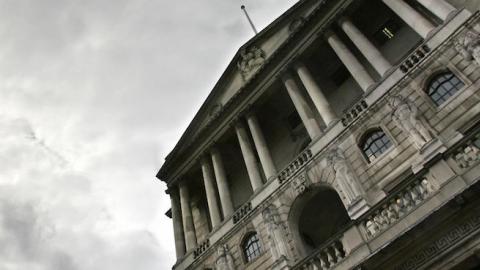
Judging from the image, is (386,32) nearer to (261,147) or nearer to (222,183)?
(261,147)

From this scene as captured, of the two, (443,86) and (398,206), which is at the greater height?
(443,86)

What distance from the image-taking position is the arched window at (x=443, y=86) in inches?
690

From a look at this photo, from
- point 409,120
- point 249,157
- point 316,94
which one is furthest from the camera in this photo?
point 249,157

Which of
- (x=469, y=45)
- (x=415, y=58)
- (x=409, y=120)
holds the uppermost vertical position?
(x=415, y=58)

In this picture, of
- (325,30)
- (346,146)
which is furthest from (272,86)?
(346,146)

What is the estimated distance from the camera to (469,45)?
16969 millimetres

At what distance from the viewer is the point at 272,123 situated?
29172mm

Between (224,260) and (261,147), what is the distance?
7081mm

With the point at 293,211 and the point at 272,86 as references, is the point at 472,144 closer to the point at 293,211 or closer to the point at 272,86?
the point at 293,211

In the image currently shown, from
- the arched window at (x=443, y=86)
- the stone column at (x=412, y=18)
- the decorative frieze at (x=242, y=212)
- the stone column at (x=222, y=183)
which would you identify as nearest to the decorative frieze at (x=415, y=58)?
the stone column at (x=412, y=18)

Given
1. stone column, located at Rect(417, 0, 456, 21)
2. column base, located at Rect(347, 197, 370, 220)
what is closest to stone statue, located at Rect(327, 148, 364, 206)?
column base, located at Rect(347, 197, 370, 220)

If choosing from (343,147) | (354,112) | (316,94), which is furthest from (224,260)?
(316,94)

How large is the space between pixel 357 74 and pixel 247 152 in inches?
333

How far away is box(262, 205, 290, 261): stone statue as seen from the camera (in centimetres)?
1942
